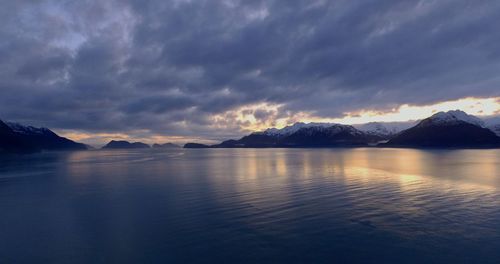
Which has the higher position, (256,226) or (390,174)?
(390,174)

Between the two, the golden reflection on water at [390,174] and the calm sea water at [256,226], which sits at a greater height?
the golden reflection on water at [390,174]

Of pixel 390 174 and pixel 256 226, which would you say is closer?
pixel 256 226

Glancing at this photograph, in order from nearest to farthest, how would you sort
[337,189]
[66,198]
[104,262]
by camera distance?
[104,262] < [66,198] < [337,189]

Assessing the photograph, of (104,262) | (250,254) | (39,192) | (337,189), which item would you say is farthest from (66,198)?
(337,189)

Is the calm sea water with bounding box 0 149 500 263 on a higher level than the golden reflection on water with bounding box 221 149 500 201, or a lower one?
lower

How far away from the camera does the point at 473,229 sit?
21953mm

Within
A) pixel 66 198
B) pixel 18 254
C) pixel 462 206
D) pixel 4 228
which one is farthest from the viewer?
pixel 66 198

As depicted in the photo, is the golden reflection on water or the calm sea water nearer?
the calm sea water

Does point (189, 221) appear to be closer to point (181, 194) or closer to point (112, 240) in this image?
point (112, 240)

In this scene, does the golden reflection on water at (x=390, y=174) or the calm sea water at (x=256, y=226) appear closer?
the calm sea water at (x=256, y=226)

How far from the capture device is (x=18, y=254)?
61.4ft

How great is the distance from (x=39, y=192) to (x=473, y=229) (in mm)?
46708

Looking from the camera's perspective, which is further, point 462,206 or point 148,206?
point 148,206

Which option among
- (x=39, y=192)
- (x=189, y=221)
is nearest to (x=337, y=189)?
(x=189, y=221)
